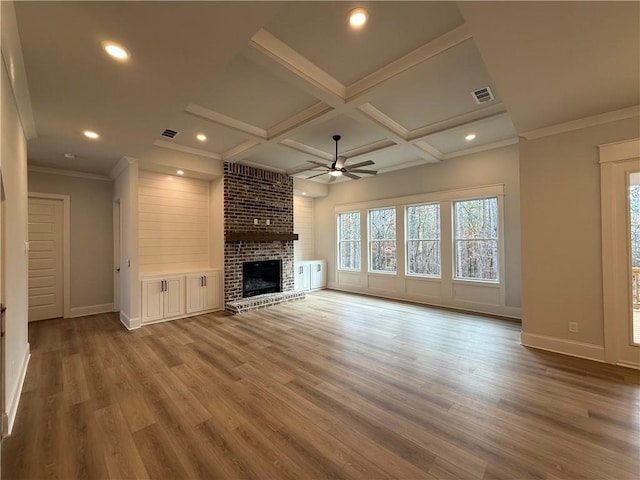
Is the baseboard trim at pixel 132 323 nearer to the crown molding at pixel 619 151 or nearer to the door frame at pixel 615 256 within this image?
the door frame at pixel 615 256

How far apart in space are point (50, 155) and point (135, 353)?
351cm

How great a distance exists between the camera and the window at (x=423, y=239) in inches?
235

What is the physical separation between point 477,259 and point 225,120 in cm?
515

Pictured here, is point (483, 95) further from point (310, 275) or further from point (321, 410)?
point (310, 275)

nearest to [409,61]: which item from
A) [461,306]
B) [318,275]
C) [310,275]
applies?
[461,306]

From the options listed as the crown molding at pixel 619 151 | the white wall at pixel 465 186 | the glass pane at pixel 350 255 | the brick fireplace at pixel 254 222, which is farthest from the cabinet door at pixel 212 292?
the crown molding at pixel 619 151

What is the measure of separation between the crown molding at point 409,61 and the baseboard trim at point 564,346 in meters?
3.55

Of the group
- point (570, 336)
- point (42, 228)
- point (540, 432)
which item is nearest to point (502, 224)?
point (570, 336)

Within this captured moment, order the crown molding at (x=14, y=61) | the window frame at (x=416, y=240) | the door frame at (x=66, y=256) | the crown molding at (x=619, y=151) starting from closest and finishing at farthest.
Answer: the crown molding at (x=14, y=61) → the crown molding at (x=619, y=151) → the door frame at (x=66, y=256) → the window frame at (x=416, y=240)

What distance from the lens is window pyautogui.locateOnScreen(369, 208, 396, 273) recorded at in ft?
22.0

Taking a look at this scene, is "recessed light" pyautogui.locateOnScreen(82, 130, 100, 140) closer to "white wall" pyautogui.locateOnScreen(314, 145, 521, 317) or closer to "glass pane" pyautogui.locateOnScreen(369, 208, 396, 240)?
"white wall" pyautogui.locateOnScreen(314, 145, 521, 317)

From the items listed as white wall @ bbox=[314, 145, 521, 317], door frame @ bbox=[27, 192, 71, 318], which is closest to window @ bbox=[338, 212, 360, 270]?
white wall @ bbox=[314, 145, 521, 317]

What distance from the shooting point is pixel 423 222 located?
6.18m

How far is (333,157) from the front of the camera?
5723 millimetres
